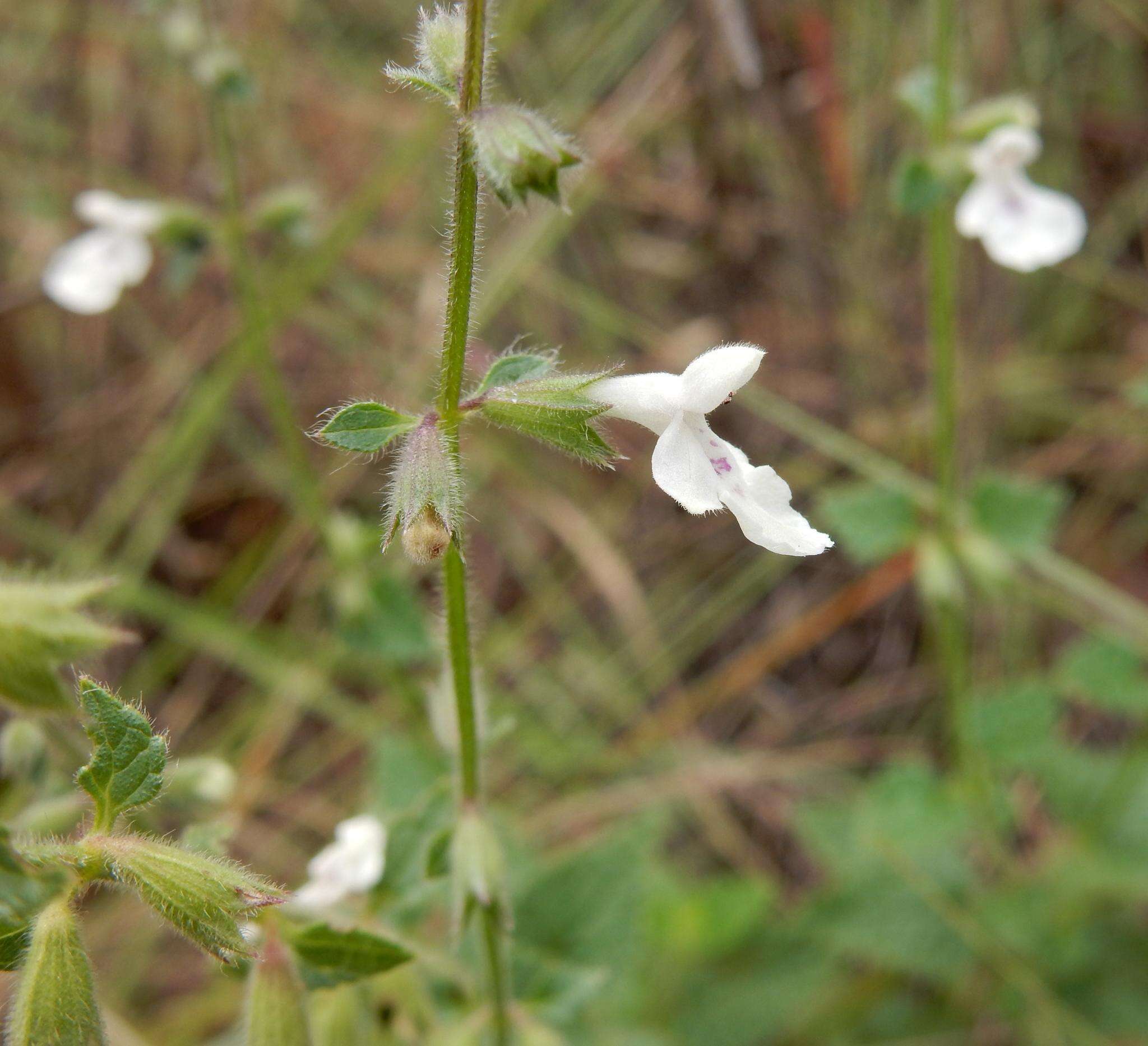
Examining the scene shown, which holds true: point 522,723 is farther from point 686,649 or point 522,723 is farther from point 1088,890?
point 1088,890

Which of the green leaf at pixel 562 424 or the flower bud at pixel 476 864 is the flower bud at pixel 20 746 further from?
the green leaf at pixel 562 424

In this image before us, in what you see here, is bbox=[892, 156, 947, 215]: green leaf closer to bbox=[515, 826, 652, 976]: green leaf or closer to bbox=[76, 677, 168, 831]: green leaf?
bbox=[515, 826, 652, 976]: green leaf

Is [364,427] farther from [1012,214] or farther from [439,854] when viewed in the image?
[1012,214]

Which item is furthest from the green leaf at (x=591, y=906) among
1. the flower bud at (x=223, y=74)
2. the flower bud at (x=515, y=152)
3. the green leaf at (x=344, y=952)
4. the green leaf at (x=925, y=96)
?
the flower bud at (x=223, y=74)

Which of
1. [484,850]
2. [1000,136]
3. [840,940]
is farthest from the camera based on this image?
[840,940]

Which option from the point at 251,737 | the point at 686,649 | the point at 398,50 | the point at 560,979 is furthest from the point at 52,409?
the point at 560,979

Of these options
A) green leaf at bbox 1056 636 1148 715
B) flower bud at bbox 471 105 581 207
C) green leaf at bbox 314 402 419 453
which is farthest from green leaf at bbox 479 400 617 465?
green leaf at bbox 1056 636 1148 715
